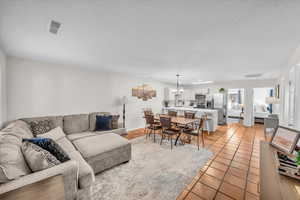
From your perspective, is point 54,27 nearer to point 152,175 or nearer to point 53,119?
point 53,119

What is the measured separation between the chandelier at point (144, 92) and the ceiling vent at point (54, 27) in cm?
356

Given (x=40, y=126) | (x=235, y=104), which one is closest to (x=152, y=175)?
(x=40, y=126)

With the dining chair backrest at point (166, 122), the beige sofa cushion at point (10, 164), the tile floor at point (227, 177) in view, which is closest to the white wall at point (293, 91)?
the tile floor at point (227, 177)

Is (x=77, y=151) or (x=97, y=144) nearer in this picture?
(x=77, y=151)

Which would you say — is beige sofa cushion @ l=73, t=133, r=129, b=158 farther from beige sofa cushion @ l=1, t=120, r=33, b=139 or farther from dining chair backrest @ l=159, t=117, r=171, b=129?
dining chair backrest @ l=159, t=117, r=171, b=129

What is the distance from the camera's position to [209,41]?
1872mm

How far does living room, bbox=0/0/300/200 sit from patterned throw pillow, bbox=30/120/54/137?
0.05ft

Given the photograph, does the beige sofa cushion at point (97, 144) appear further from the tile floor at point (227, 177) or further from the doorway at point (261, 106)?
the doorway at point (261, 106)

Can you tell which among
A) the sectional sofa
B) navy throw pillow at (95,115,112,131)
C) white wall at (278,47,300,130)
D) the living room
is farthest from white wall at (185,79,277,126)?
navy throw pillow at (95,115,112,131)

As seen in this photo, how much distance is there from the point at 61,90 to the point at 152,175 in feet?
10.5

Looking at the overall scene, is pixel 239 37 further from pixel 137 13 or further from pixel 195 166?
pixel 195 166

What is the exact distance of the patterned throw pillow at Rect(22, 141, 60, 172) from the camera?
3.89 ft

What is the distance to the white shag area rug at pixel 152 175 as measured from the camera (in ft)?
5.54

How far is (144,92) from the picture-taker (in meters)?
5.52
